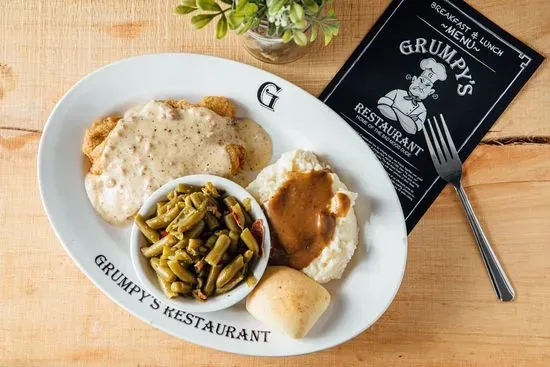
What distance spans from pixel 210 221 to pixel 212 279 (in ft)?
0.87

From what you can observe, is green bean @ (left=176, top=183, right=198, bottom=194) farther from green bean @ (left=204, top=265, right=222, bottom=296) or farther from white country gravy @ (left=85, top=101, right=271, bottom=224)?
green bean @ (left=204, top=265, right=222, bottom=296)

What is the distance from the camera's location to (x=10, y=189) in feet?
11.0

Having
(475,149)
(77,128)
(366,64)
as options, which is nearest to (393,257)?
(475,149)

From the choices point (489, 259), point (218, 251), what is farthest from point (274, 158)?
point (489, 259)

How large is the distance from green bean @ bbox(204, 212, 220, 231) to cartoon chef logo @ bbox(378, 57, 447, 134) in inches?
41.7

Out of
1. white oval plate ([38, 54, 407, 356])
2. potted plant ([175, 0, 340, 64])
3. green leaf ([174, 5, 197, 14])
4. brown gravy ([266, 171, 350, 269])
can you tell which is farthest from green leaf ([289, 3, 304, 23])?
brown gravy ([266, 171, 350, 269])

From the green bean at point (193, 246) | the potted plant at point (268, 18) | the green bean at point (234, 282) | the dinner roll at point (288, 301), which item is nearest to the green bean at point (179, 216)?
the green bean at point (193, 246)

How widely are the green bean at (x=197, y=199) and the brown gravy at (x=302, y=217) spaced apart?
0.33 m

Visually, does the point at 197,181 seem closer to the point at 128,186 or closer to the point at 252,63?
the point at 128,186

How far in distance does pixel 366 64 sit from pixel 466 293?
1.30 meters

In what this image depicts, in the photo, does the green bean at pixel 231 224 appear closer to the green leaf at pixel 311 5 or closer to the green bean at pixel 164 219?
the green bean at pixel 164 219

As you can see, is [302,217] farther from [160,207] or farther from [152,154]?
[152,154]

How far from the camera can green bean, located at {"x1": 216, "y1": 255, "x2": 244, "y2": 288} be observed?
2914 mm

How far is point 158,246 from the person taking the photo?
295cm
